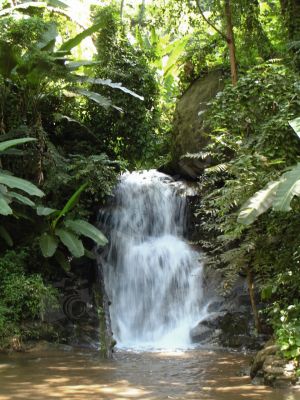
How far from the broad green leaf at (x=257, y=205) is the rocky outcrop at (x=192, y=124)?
20.8ft

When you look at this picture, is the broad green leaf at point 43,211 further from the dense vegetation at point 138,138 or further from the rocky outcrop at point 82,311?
the rocky outcrop at point 82,311

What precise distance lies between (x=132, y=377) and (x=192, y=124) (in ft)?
23.8

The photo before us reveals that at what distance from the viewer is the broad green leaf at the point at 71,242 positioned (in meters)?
8.95

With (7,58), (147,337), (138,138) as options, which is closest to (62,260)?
(147,337)

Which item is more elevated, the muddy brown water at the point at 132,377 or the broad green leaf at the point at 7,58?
the broad green leaf at the point at 7,58

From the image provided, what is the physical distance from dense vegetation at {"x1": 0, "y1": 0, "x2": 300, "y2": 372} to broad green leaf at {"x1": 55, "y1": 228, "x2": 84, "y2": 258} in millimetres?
25

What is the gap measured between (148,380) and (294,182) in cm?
292

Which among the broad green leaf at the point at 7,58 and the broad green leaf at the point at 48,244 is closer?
the broad green leaf at the point at 48,244

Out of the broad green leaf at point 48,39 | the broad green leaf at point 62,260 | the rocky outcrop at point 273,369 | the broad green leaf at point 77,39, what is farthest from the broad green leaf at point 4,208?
the rocky outcrop at point 273,369

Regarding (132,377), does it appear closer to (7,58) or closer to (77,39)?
(7,58)

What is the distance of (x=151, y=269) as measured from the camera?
10.6 metres

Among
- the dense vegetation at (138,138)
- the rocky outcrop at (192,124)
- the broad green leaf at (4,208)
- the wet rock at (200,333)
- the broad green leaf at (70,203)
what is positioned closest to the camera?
the dense vegetation at (138,138)

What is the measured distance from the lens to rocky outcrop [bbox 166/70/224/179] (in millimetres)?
12062

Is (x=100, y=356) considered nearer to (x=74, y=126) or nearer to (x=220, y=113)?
(x=220, y=113)
